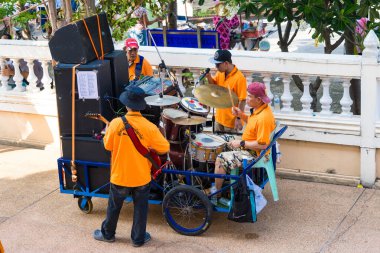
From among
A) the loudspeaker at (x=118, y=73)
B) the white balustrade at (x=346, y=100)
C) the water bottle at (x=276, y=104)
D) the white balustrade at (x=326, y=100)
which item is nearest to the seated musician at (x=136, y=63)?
the loudspeaker at (x=118, y=73)

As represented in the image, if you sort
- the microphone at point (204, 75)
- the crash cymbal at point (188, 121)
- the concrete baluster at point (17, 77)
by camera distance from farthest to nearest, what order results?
the concrete baluster at point (17, 77) → the microphone at point (204, 75) → the crash cymbal at point (188, 121)

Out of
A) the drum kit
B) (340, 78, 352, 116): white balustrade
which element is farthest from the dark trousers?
(340, 78, 352, 116): white balustrade

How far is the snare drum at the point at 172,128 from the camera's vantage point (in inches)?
271

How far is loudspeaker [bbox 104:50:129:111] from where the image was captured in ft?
24.2

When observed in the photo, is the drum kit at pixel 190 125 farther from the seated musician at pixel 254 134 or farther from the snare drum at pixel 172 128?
the seated musician at pixel 254 134

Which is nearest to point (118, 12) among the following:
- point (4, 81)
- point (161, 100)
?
point (4, 81)

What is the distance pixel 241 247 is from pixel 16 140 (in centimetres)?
463

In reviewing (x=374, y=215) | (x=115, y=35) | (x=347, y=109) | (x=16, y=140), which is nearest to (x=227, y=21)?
(x=115, y=35)

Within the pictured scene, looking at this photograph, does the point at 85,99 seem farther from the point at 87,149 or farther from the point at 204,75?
the point at 204,75

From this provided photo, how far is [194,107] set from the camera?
7.20 m

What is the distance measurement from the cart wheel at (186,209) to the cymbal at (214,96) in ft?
2.81

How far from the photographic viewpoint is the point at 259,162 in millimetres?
6750

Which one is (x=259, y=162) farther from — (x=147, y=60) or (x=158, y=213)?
(x=147, y=60)

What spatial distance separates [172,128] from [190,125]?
0.19 m
